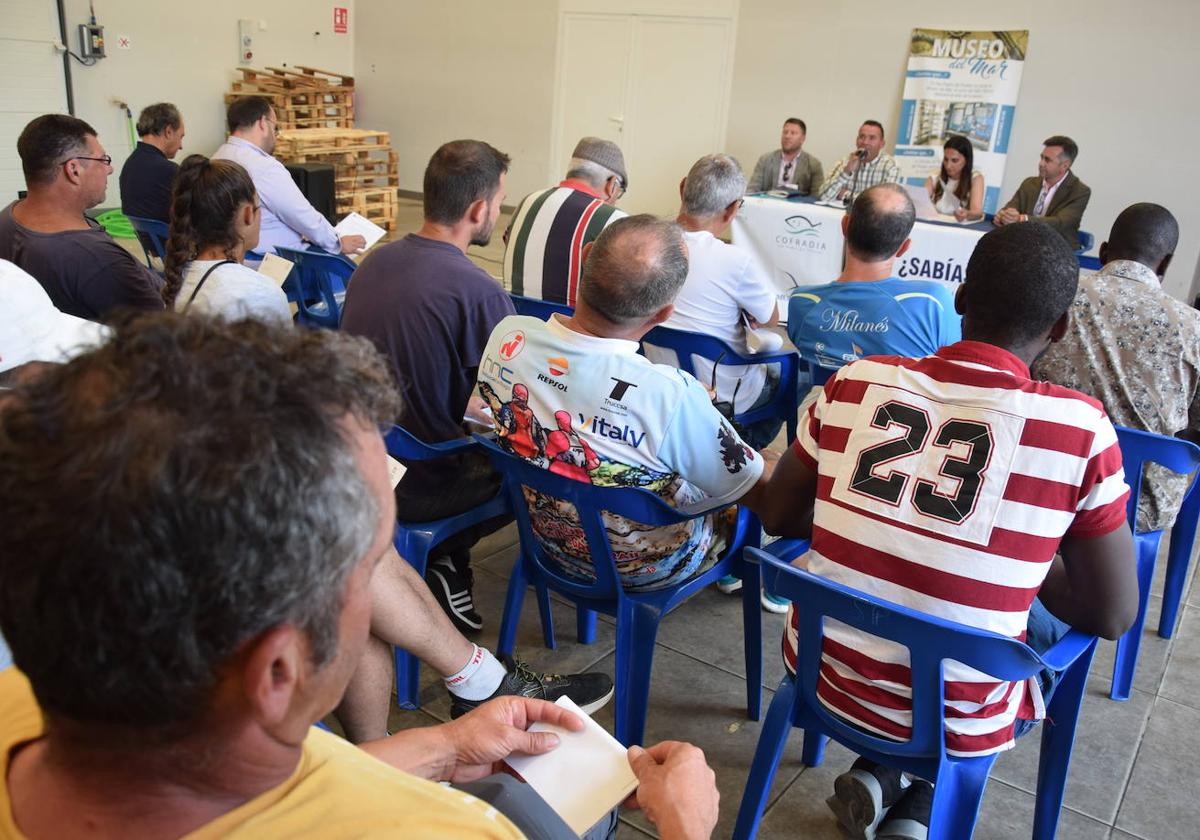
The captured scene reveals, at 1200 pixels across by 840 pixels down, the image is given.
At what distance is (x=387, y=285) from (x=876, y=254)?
158 cm

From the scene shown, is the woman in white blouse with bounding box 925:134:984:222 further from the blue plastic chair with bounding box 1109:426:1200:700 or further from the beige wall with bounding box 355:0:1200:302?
the blue plastic chair with bounding box 1109:426:1200:700

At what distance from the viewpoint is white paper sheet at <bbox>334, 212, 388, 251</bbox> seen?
4.52 m

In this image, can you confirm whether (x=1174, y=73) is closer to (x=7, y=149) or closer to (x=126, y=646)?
(x=126, y=646)

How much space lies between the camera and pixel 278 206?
183 inches

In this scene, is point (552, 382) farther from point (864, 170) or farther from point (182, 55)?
point (182, 55)

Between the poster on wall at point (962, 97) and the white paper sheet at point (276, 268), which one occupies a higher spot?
the poster on wall at point (962, 97)

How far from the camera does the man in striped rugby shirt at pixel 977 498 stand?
4.84 ft

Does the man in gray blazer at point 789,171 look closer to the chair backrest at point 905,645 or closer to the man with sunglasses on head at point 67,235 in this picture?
the man with sunglasses on head at point 67,235

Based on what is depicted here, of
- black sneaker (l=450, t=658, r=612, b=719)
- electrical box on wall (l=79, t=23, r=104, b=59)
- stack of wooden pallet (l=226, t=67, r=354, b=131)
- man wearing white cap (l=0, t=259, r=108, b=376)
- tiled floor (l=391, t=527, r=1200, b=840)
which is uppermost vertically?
electrical box on wall (l=79, t=23, r=104, b=59)

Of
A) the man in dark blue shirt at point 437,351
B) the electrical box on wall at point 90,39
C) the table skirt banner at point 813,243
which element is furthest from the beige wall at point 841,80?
the man in dark blue shirt at point 437,351

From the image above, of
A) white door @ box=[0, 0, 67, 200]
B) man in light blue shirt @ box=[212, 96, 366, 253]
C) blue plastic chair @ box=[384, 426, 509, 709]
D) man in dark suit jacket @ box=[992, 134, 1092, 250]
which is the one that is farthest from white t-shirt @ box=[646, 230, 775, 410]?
white door @ box=[0, 0, 67, 200]

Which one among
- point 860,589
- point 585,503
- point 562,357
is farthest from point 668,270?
point 860,589

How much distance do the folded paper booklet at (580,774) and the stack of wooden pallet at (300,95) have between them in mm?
10056

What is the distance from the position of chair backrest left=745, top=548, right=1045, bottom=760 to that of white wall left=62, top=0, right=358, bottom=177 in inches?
384
